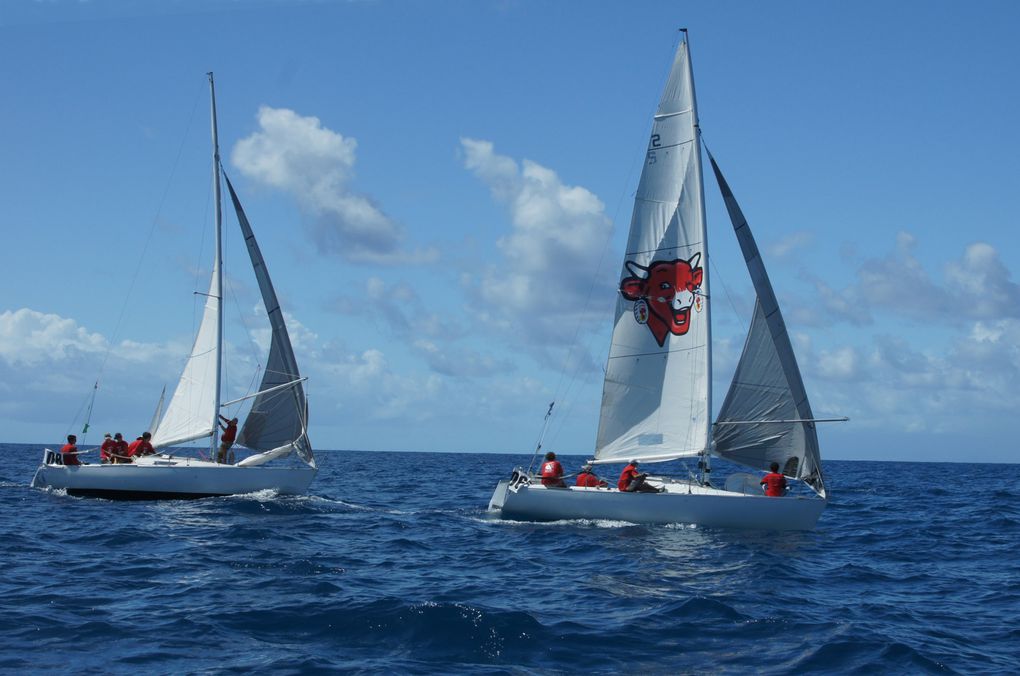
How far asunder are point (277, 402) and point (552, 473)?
951 centimetres

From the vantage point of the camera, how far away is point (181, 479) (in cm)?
2550

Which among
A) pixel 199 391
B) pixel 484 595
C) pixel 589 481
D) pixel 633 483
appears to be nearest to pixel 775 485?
pixel 633 483

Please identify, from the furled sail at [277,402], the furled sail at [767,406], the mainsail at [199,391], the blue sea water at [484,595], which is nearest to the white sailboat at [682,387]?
the furled sail at [767,406]

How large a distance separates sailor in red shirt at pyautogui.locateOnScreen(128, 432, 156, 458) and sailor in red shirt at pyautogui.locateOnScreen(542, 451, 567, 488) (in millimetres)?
12503

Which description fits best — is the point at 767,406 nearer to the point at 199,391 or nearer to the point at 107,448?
the point at 199,391

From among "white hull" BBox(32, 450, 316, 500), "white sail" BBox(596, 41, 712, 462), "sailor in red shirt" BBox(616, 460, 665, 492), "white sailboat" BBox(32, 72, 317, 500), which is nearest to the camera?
"sailor in red shirt" BBox(616, 460, 665, 492)

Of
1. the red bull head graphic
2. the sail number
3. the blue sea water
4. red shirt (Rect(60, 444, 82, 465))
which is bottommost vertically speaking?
the blue sea water

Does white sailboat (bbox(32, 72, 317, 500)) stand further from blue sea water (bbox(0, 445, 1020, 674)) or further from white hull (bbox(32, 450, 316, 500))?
blue sea water (bbox(0, 445, 1020, 674))

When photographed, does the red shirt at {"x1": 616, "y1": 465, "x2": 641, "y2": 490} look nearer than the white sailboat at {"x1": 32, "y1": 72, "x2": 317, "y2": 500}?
Yes

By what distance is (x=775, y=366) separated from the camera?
70.8 ft

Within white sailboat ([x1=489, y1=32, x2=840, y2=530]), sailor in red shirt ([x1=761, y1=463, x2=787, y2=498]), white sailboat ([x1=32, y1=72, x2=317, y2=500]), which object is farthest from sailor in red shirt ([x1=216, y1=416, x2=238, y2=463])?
sailor in red shirt ([x1=761, y1=463, x2=787, y2=498])

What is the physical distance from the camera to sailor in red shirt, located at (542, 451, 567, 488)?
73.2 ft

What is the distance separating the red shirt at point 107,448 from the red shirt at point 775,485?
18215mm

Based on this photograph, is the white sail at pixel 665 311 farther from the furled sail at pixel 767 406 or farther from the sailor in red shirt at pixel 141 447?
the sailor in red shirt at pixel 141 447
